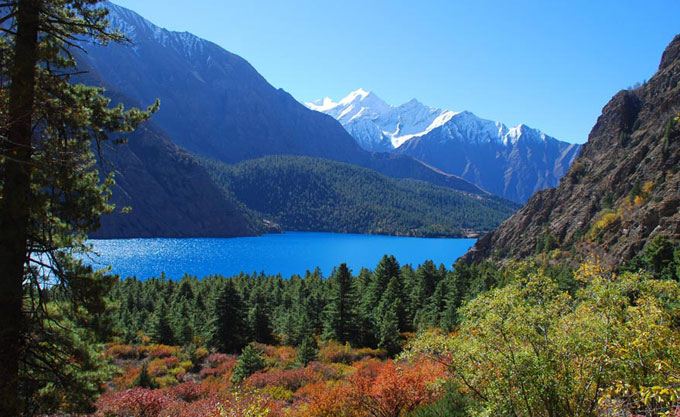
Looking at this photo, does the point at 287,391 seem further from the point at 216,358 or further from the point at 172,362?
the point at 216,358

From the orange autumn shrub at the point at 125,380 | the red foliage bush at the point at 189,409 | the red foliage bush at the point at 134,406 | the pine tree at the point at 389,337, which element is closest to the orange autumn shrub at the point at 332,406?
the red foliage bush at the point at 189,409

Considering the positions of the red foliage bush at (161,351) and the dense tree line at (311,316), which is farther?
the dense tree line at (311,316)

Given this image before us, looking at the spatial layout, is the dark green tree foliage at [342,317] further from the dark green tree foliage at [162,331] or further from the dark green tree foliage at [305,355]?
the dark green tree foliage at [162,331]

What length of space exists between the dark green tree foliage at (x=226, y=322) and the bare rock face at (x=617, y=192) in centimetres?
5672

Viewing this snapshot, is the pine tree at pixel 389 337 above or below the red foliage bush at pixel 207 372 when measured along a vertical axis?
above

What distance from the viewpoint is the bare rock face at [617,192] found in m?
62.6

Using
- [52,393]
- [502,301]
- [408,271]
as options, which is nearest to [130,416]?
[52,393]

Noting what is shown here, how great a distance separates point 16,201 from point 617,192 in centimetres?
9303

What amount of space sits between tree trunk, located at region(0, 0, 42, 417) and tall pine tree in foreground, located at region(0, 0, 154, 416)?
2 centimetres

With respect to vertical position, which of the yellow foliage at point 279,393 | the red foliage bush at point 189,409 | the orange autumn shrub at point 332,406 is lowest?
the yellow foliage at point 279,393

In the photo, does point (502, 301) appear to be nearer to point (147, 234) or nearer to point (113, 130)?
point (113, 130)

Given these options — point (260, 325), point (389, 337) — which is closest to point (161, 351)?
point (260, 325)

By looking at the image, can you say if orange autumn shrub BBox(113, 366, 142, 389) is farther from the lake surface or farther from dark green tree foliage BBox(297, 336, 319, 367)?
the lake surface

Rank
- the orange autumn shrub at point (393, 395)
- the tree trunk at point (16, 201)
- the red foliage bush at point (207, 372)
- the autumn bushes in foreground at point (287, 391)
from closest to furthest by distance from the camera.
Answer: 1. the tree trunk at point (16, 201)
2. the autumn bushes in foreground at point (287, 391)
3. the orange autumn shrub at point (393, 395)
4. the red foliage bush at point (207, 372)
